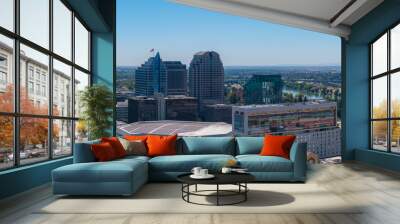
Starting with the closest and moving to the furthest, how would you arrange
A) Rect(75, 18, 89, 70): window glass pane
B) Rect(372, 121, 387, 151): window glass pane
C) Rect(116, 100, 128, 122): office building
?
Rect(75, 18, 89, 70): window glass pane → Rect(372, 121, 387, 151): window glass pane → Rect(116, 100, 128, 122): office building

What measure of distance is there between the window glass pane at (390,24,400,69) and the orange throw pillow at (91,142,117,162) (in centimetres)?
621

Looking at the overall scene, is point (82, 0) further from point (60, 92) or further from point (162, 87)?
point (162, 87)

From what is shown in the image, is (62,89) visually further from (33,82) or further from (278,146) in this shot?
A: (278,146)

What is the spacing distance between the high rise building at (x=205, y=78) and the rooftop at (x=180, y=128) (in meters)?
0.55

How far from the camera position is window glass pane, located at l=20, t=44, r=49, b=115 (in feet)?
20.6

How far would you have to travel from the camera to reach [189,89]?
12.6m

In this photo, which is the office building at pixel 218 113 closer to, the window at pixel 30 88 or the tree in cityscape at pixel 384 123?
the tree in cityscape at pixel 384 123

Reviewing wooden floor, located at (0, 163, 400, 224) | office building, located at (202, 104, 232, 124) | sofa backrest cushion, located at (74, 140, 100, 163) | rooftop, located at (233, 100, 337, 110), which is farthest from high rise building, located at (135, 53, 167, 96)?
wooden floor, located at (0, 163, 400, 224)

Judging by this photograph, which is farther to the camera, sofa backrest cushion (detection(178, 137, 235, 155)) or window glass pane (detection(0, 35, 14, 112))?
sofa backrest cushion (detection(178, 137, 235, 155))

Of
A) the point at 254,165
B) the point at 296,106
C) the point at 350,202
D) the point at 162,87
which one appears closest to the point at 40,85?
the point at 254,165

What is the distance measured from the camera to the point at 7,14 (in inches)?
225

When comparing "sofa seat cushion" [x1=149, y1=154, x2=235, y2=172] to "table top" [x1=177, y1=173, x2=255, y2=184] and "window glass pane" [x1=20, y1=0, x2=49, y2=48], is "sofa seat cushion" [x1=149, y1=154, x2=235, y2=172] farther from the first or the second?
"window glass pane" [x1=20, y1=0, x2=49, y2=48]

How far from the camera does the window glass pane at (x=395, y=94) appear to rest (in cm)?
917

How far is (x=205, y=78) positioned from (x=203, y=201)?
758 centimetres
